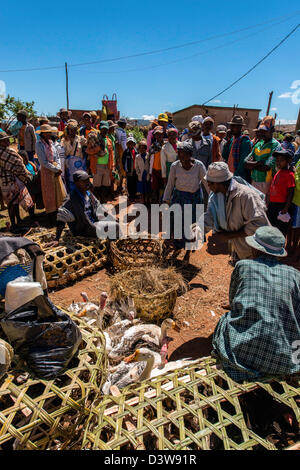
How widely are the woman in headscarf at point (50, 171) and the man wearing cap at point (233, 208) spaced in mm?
3654

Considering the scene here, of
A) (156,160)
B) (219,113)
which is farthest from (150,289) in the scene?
(219,113)

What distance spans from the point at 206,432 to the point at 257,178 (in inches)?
180

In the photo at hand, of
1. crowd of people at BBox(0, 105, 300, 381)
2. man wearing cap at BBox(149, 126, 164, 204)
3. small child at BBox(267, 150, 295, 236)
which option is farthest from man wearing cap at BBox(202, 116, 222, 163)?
small child at BBox(267, 150, 295, 236)

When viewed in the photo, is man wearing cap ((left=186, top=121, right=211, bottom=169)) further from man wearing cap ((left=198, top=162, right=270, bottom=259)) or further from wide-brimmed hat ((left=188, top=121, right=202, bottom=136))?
man wearing cap ((left=198, top=162, right=270, bottom=259))

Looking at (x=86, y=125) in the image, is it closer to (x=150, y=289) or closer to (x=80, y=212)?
(x=80, y=212)

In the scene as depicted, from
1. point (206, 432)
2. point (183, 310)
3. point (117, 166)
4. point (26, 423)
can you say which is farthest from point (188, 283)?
point (117, 166)

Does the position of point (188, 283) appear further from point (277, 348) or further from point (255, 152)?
point (255, 152)

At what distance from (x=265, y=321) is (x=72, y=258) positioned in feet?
9.25

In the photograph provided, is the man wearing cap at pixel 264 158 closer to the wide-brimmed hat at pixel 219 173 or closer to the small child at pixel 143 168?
the wide-brimmed hat at pixel 219 173

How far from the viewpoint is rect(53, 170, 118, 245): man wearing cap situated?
445 cm

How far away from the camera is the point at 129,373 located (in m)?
2.37

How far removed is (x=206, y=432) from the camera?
1701mm

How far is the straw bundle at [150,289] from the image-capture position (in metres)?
3.27

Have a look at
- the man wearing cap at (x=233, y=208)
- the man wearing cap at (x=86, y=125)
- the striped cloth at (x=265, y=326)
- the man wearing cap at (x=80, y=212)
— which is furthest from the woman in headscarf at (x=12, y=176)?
the striped cloth at (x=265, y=326)
